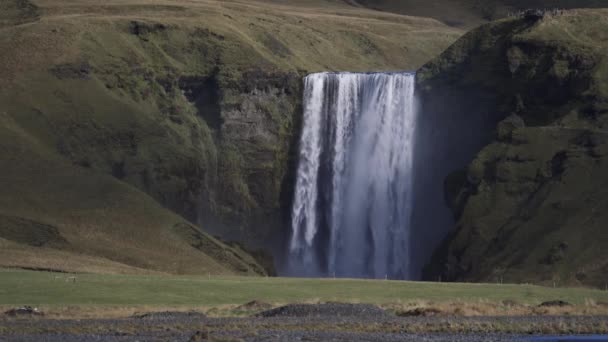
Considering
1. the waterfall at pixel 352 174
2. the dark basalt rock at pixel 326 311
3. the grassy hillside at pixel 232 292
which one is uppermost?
the waterfall at pixel 352 174

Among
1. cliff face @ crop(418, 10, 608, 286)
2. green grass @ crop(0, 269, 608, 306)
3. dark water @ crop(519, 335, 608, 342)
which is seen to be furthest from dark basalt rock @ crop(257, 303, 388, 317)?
cliff face @ crop(418, 10, 608, 286)

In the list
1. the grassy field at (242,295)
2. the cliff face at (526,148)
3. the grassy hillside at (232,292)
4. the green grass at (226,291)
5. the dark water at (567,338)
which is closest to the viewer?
the dark water at (567,338)

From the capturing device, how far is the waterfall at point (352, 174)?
502 ft

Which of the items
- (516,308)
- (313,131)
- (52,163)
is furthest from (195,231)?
(516,308)

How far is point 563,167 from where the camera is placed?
5335 inches

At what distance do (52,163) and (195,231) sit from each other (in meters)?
14.1

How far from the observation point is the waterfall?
6019 inches

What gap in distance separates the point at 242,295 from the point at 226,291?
1.75m

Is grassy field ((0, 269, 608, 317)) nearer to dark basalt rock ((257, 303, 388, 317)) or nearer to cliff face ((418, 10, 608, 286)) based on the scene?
dark basalt rock ((257, 303, 388, 317))

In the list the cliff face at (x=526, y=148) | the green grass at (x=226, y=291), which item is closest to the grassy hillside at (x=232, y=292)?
the green grass at (x=226, y=291)

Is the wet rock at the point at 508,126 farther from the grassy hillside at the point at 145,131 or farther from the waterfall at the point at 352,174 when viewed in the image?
the grassy hillside at the point at 145,131

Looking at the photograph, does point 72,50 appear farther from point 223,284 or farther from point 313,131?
point 223,284

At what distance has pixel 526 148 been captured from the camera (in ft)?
461

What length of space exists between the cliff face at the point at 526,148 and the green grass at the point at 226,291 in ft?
67.2
